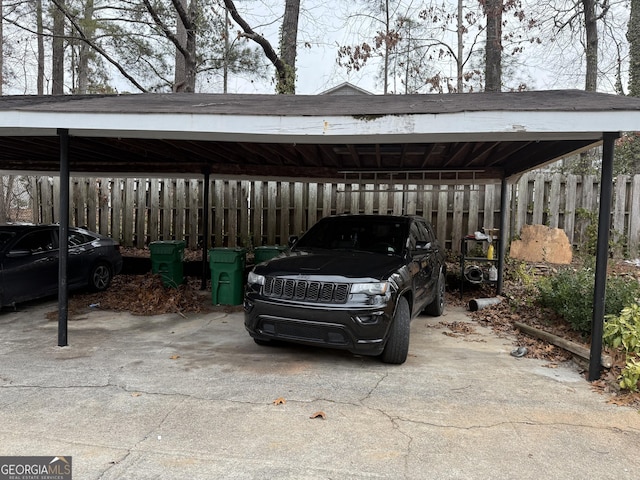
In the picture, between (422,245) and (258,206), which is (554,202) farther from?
(258,206)

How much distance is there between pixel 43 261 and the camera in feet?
22.5

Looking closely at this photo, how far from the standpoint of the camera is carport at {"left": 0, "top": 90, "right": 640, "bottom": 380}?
13.0 ft

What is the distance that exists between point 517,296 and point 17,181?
2006cm

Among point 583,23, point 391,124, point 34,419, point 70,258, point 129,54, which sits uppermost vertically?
point 583,23

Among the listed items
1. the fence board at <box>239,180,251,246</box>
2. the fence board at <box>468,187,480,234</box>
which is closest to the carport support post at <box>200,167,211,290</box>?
the fence board at <box>239,180,251,246</box>

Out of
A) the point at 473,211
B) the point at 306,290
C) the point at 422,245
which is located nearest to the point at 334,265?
the point at 306,290

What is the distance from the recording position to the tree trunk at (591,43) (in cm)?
1334

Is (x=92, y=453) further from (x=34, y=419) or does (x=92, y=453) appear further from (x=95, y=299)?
(x=95, y=299)

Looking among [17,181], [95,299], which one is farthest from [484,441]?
[17,181]

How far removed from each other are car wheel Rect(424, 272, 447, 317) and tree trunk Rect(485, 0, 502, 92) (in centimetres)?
873

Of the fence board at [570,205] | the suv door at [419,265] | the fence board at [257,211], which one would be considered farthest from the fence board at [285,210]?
the fence board at [570,205]

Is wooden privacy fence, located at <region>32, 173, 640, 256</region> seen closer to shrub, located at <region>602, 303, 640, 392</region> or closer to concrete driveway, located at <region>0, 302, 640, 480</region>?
concrete driveway, located at <region>0, 302, 640, 480</region>

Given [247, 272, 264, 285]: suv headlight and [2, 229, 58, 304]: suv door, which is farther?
[2, 229, 58, 304]: suv door

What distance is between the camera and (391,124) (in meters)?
4.13
